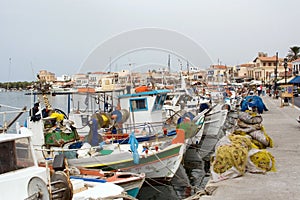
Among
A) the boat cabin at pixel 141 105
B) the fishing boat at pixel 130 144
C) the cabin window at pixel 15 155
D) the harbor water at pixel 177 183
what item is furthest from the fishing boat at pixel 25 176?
the boat cabin at pixel 141 105

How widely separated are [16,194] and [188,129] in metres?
10.6

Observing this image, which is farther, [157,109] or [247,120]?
[157,109]

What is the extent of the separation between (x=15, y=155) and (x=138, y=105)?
389 inches

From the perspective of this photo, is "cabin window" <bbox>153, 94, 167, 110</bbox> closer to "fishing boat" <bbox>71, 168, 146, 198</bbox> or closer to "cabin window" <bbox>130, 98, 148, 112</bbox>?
"cabin window" <bbox>130, 98, 148, 112</bbox>

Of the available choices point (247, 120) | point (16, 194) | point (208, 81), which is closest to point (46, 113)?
point (247, 120)

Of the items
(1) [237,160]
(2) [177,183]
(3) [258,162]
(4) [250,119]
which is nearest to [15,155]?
(1) [237,160]

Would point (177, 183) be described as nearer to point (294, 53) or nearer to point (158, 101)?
point (158, 101)

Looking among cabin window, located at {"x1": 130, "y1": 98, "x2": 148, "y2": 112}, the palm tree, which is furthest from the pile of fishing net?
the palm tree

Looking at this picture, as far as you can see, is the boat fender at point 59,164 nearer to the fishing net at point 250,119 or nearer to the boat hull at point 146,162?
the boat hull at point 146,162

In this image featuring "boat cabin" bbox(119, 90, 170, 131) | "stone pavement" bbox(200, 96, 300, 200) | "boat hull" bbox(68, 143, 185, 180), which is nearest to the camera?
"stone pavement" bbox(200, 96, 300, 200)

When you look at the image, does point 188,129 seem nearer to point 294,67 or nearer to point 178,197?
point 178,197

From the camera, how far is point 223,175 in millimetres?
9727

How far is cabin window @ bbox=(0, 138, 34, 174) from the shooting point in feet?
22.2

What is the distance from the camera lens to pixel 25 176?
22.1ft
